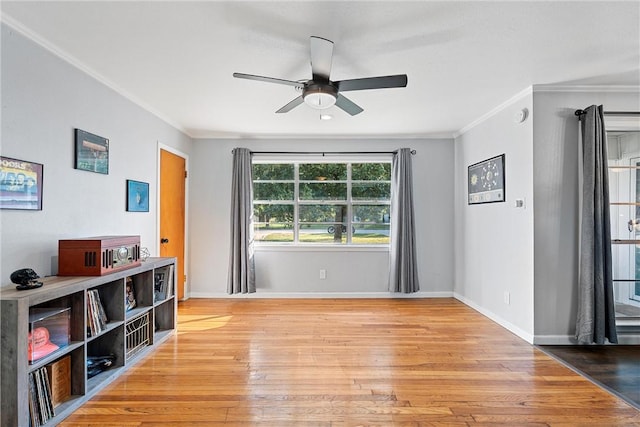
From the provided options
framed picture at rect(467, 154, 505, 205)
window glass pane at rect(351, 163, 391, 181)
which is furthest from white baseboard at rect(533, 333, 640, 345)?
window glass pane at rect(351, 163, 391, 181)

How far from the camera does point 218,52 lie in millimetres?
2391

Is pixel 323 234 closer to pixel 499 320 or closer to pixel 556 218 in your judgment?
pixel 499 320

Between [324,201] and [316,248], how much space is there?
0.73 metres

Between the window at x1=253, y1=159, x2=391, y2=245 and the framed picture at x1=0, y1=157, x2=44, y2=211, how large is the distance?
2934 mm

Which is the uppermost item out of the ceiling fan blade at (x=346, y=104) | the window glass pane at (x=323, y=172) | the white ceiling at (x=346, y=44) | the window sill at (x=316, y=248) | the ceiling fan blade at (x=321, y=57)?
the white ceiling at (x=346, y=44)

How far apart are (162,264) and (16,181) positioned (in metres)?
1.37

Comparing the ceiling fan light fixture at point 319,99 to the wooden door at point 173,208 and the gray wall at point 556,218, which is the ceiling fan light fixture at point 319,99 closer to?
the gray wall at point 556,218

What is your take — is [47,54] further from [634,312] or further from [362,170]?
[634,312]

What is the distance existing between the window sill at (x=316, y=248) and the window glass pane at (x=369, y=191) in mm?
749

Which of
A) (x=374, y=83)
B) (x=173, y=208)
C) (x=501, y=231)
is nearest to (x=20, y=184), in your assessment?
(x=173, y=208)

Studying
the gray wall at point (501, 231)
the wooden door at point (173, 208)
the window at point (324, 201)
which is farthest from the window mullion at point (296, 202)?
the gray wall at point (501, 231)

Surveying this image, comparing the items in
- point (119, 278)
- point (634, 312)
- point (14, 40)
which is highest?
point (14, 40)

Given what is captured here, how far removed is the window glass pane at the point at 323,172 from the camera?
502 cm

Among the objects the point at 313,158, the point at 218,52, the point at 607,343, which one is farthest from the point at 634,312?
the point at 218,52
